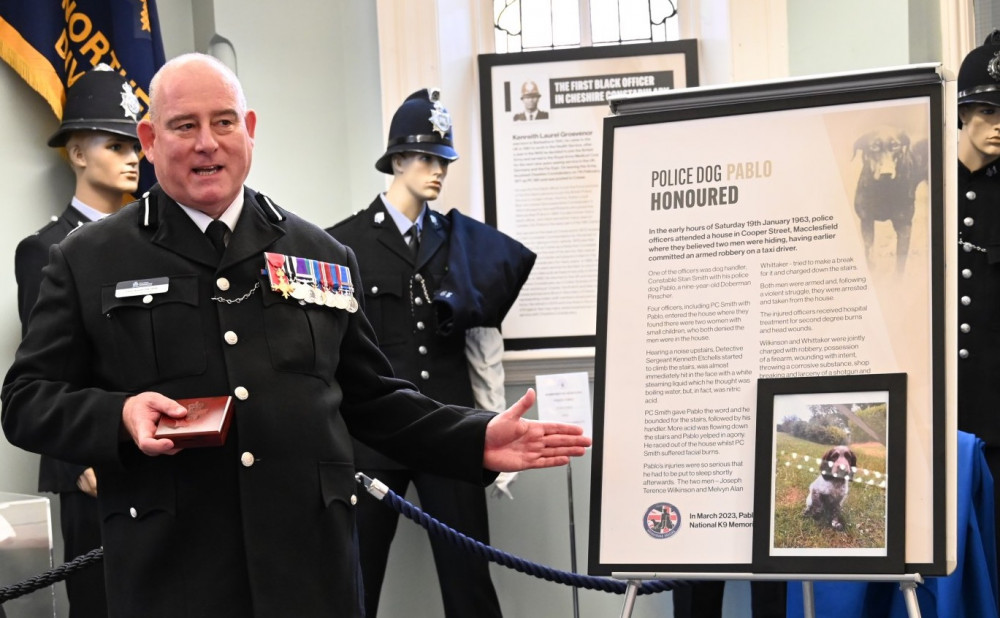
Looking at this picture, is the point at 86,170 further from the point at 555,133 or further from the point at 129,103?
the point at 555,133

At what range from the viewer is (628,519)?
2555mm

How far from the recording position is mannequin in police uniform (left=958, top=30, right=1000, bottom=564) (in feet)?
13.3

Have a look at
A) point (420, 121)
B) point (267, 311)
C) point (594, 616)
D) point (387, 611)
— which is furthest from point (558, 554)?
point (267, 311)

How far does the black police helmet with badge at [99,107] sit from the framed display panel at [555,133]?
5.20 feet

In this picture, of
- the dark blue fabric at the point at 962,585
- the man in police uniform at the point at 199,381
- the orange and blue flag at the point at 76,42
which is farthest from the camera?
the orange and blue flag at the point at 76,42

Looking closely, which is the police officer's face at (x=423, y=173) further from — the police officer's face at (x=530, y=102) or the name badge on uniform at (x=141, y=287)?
the name badge on uniform at (x=141, y=287)

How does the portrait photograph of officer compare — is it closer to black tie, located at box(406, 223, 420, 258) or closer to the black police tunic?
black tie, located at box(406, 223, 420, 258)

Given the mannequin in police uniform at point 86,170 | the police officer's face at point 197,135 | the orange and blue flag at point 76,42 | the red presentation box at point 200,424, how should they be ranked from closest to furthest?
the red presentation box at point 200,424 < the police officer's face at point 197,135 < the mannequin in police uniform at point 86,170 < the orange and blue flag at point 76,42

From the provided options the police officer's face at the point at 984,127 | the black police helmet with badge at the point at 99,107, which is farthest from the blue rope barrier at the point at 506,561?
the police officer's face at the point at 984,127

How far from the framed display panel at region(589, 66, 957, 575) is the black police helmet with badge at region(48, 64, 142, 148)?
1823 millimetres

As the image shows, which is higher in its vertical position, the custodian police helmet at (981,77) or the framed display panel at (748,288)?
the custodian police helmet at (981,77)

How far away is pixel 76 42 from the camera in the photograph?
13.6 ft

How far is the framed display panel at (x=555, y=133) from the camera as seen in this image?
16.5ft

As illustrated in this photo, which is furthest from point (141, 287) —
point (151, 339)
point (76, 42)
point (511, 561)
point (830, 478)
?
point (76, 42)
